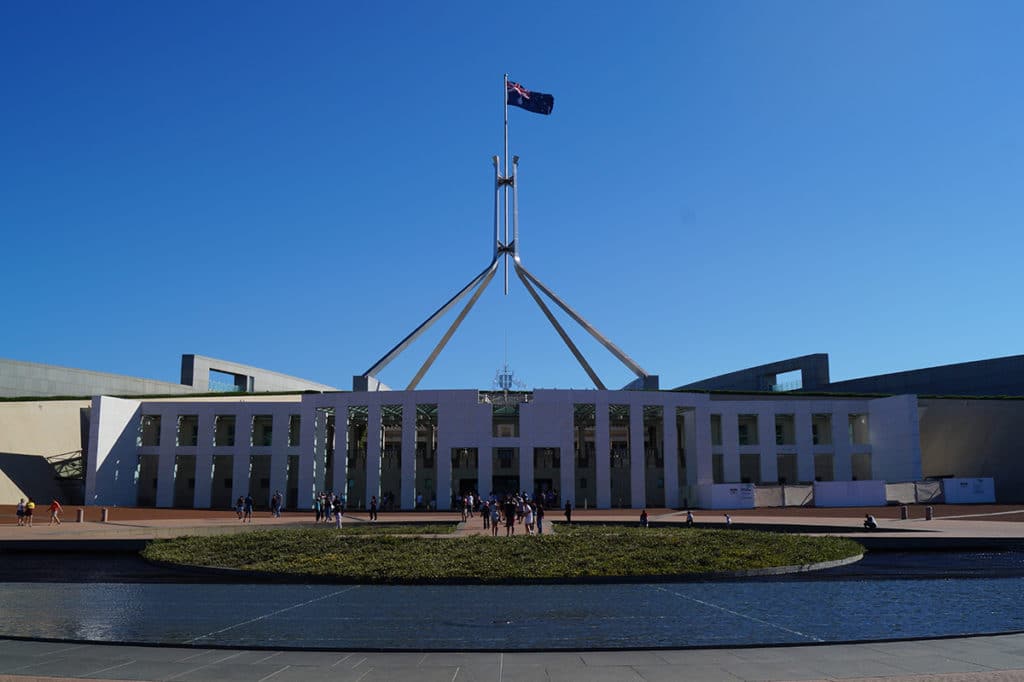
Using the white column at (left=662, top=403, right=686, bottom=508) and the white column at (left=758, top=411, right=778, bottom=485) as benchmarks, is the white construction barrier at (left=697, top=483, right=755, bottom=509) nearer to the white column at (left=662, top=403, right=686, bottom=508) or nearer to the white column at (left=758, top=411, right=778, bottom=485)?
the white column at (left=662, top=403, right=686, bottom=508)

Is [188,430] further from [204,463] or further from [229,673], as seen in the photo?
[229,673]

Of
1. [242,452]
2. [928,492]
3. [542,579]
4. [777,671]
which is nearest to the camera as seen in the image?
[777,671]

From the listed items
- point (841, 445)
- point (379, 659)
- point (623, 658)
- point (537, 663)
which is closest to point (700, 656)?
point (623, 658)

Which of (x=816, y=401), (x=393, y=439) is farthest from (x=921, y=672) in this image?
(x=393, y=439)

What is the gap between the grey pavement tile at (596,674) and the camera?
7.34m

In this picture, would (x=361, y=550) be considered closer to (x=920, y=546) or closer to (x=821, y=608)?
(x=821, y=608)

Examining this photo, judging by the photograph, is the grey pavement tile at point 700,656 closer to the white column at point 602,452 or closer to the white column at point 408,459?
the white column at point 602,452

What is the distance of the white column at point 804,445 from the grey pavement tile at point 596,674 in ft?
139

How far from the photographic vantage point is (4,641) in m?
9.15

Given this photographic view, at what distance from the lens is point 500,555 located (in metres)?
18.5

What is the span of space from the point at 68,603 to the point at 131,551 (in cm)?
1026

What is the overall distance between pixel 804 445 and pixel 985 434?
1369 cm

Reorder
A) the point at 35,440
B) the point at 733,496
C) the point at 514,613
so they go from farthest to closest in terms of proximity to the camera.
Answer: the point at 35,440 < the point at 733,496 < the point at 514,613

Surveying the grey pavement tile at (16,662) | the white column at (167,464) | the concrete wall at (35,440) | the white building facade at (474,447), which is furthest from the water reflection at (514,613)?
the white column at (167,464)
